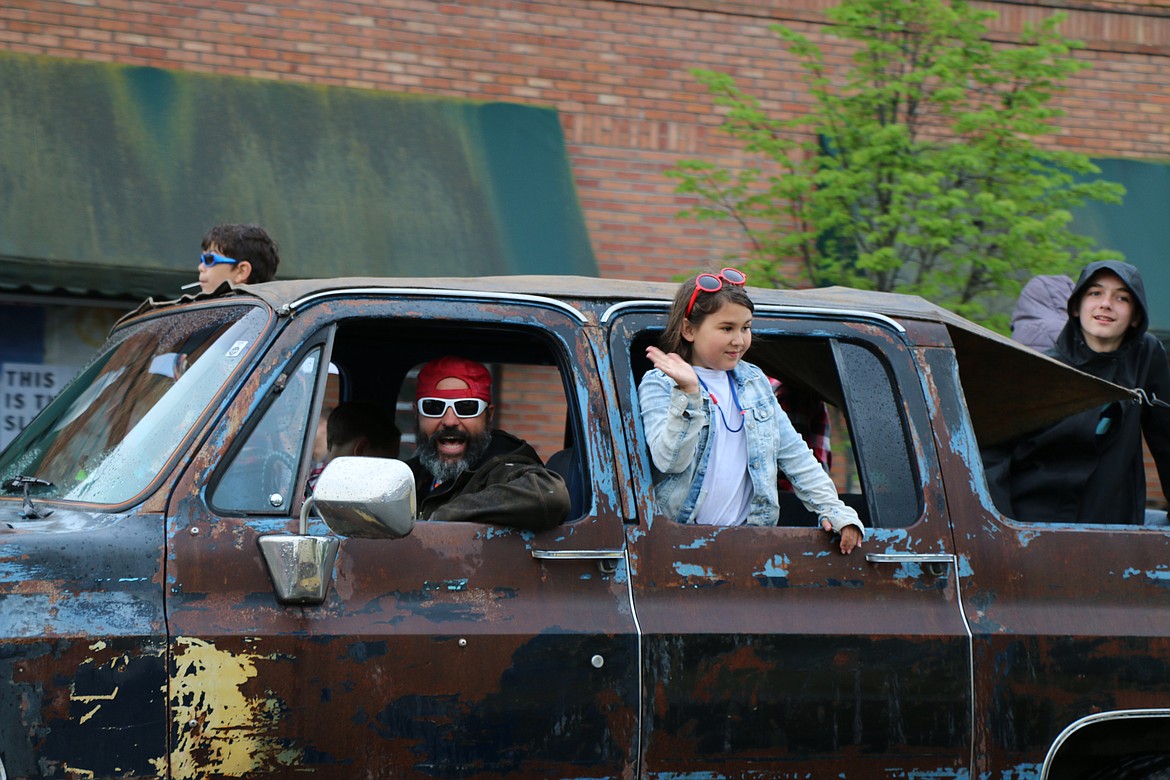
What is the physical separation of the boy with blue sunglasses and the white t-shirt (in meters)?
2.17

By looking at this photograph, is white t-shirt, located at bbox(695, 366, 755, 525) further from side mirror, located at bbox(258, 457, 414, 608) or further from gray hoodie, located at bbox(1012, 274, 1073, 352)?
gray hoodie, located at bbox(1012, 274, 1073, 352)

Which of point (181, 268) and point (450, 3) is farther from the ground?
point (450, 3)

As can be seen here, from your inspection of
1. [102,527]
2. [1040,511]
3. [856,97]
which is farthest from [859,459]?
[856,97]

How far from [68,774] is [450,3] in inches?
327

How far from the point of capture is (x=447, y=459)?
12.1ft

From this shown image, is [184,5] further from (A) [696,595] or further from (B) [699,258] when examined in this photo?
(A) [696,595]

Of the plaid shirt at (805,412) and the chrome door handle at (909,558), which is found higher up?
the plaid shirt at (805,412)

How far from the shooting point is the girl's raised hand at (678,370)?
10.7 feet

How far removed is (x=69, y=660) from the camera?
2.76 meters

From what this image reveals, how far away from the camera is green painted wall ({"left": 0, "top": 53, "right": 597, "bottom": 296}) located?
340 inches

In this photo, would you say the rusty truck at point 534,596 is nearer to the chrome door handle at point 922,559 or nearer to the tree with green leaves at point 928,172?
the chrome door handle at point 922,559

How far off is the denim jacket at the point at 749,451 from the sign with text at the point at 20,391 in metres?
6.98

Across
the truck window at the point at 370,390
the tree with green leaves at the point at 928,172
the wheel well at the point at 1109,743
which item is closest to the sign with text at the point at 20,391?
the truck window at the point at 370,390

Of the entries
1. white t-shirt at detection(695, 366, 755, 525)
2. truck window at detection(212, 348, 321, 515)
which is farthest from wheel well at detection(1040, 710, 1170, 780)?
truck window at detection(212, 348, 321, 515)
